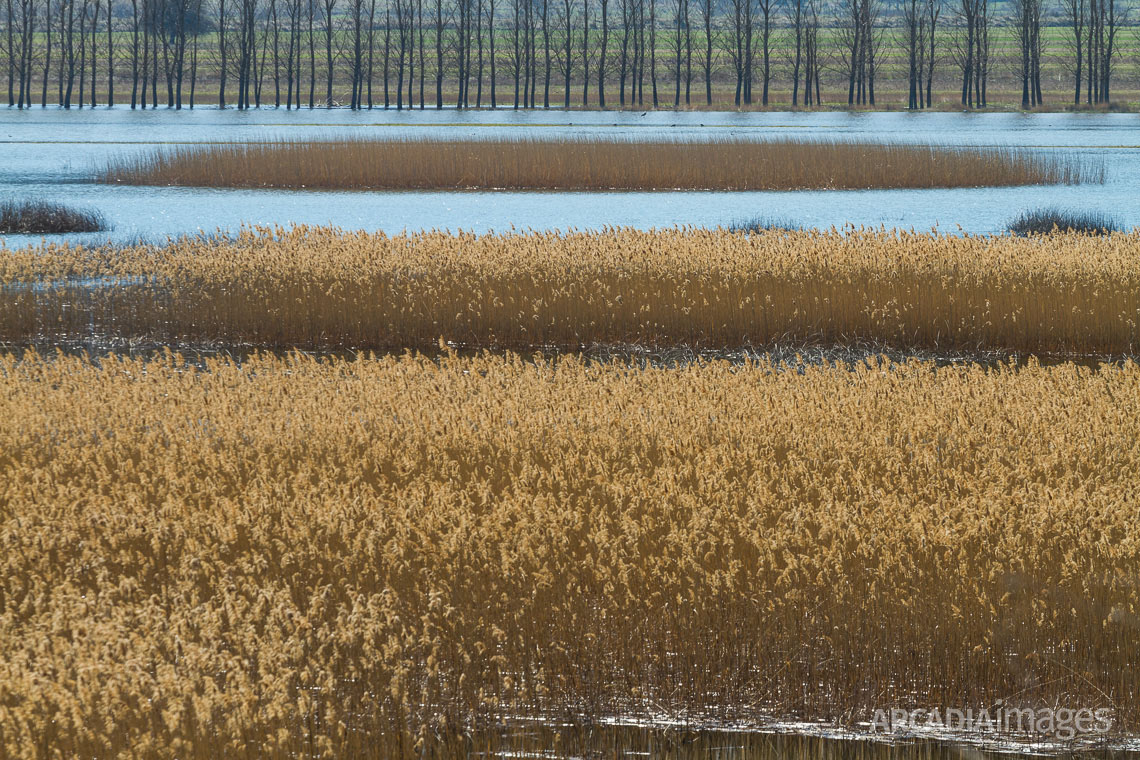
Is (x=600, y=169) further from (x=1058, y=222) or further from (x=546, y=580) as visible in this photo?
(x=546, y=580)

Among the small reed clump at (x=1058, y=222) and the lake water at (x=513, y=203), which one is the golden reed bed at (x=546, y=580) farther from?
the small reed clump at (x=1058, y=222)

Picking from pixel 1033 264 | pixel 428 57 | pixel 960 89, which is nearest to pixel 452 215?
pixel 1033 264

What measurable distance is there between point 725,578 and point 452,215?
22409 mm

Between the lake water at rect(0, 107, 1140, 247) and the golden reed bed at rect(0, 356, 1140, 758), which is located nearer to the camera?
the golden reed bed at rect(0, 356, 1140, 758)

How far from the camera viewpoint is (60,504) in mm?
6895

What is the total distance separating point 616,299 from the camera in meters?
14.9

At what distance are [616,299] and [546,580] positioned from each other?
9506mm

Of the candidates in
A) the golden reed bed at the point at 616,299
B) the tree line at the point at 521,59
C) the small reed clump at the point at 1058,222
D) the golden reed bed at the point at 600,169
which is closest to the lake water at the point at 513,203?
the small reed clump at the point at 1058,222

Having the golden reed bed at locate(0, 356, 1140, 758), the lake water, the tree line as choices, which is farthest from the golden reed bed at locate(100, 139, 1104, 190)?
the tree line

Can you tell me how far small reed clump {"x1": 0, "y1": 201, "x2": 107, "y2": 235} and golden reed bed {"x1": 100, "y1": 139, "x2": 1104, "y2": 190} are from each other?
8311mm

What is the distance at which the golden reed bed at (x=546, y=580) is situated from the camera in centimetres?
485

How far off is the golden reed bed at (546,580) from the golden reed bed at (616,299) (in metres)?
6.57

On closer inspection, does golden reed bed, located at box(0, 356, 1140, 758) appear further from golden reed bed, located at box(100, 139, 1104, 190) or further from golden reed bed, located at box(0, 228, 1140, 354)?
golden reed bed, located at box(100, 139, 1104, 190)

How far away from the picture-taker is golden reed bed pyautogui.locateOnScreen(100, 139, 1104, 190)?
3278 centimetres
